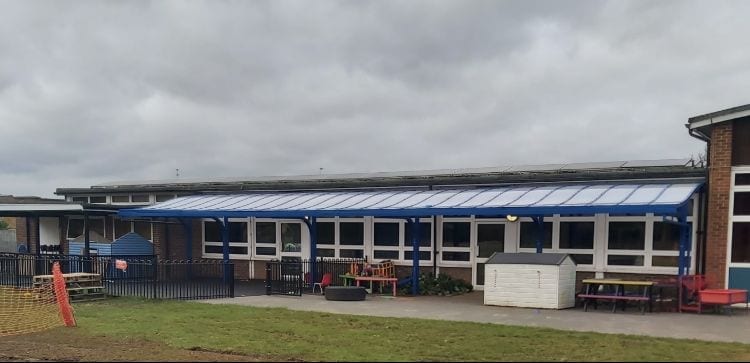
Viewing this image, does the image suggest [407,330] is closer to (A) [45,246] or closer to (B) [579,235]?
(B) [579,235]

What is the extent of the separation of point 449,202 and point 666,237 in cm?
504

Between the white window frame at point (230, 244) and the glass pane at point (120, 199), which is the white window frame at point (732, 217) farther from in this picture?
the glass pane at point (120, 199)

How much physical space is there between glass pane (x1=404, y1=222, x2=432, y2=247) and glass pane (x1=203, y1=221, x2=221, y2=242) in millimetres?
7186

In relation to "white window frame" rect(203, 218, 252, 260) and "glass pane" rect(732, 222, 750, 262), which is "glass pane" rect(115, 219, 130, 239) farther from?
"glass pane" rect(732, 222, 750, 262)

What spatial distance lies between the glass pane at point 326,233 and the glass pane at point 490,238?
4756 millimetres

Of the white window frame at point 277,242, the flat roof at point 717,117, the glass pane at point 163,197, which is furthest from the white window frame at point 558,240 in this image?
the glass pane at point 163,197

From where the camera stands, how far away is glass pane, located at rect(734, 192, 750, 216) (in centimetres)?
1246

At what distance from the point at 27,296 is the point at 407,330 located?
9698mm

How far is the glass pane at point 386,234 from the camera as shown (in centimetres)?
1756

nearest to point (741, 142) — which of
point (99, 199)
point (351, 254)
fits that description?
point (351, 254)

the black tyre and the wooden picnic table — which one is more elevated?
the wooden picnic table

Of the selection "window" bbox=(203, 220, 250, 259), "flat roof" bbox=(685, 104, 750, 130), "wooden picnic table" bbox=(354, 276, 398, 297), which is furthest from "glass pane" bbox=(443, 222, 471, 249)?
"window" bbox=(203, 220, 250, 259)

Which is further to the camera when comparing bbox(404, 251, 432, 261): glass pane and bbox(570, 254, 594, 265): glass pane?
bbox(404, 251, 432, 261): glass pane

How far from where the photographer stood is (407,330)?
9.41 meters
